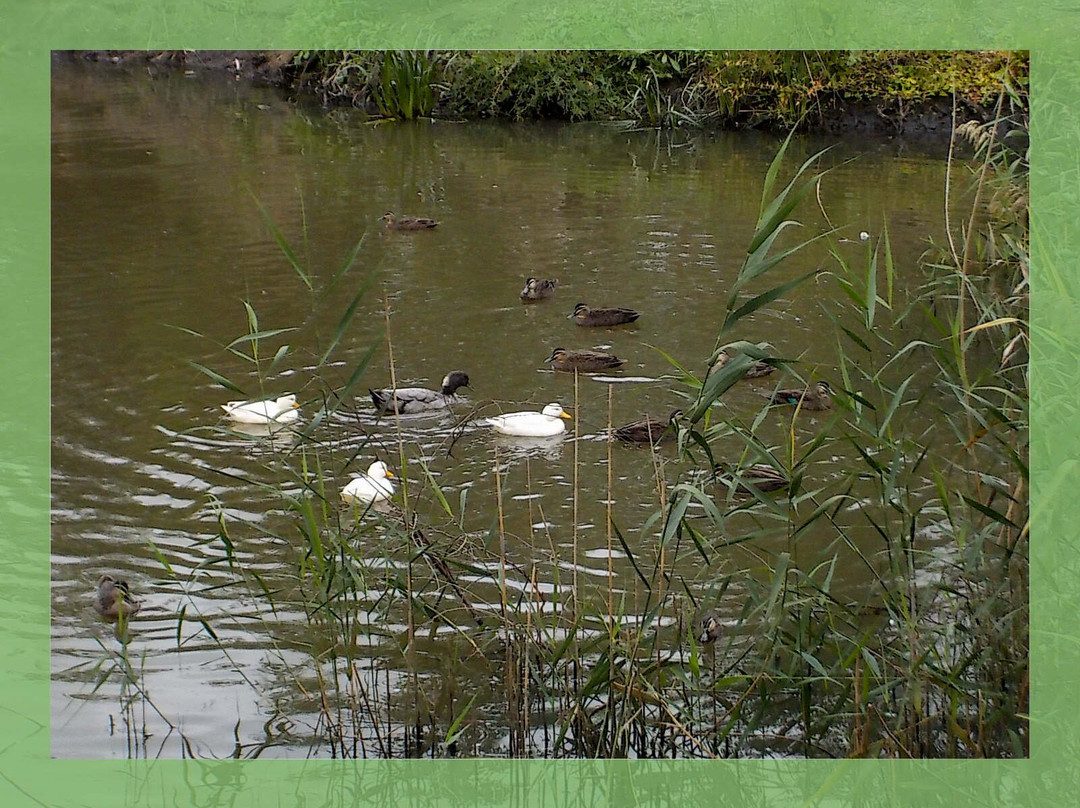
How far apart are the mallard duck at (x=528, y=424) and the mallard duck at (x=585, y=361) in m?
0.92

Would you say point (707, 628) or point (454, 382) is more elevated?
point (454, 382)

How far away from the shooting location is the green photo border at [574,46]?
3.40 m

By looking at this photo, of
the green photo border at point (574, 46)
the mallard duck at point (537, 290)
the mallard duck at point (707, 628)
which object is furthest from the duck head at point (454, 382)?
the green photo border at point (574, 46)

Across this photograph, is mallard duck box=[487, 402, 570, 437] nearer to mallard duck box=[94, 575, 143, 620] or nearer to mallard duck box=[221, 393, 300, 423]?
mallard duck box=[221, 393, 300, 423]

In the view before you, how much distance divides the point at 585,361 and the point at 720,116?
7218 mm

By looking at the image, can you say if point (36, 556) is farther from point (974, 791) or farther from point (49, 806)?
point (974, 791)

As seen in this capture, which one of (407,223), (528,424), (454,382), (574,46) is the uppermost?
(574,46)

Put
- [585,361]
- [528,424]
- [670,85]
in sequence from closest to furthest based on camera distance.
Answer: [528,424] → [585,361] → [670,85]

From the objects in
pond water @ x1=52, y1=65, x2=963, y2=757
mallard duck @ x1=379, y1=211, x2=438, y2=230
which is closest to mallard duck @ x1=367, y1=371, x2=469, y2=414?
pond water @ x1=52, y1=65, x2=963, y2=757

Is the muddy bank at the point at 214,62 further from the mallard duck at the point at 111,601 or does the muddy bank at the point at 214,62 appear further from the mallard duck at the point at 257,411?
the mallard duck at the point at 111,601

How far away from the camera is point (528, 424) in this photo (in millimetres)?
6707

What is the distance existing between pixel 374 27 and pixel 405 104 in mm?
11970

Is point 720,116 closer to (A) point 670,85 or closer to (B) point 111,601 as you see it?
(A) point 670,85

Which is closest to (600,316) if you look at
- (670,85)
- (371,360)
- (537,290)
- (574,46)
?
(537,290)
